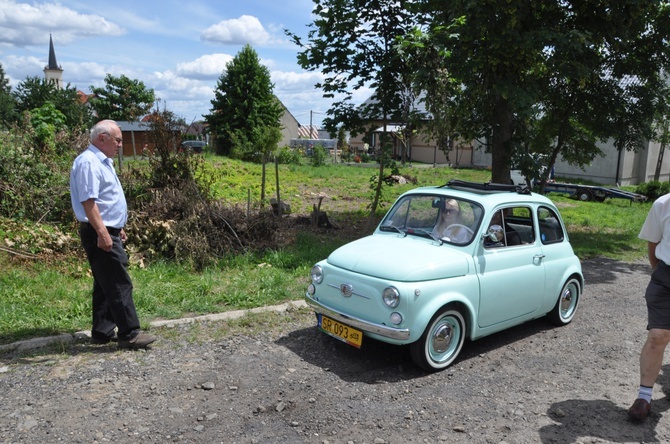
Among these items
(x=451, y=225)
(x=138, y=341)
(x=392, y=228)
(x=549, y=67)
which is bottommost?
(x=138, y=341)

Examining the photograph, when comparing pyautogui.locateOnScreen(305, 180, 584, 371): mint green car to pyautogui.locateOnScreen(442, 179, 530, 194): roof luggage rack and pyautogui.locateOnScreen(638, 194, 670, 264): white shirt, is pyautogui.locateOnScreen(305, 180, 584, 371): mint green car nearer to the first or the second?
pyautogui.locateOnScreen(442, 179, 530, 194): roof luggage rack

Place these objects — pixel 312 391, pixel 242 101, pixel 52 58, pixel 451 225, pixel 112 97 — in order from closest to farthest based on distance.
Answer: pixel 312 391
pixel 451 225
pixel 242 101
pixel 112 97
pixel 52 58

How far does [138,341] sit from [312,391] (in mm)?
1874

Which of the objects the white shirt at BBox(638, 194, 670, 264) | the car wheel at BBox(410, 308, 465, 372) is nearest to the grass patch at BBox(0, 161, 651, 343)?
the car wheel at BBox(410, 308, 465, 372)

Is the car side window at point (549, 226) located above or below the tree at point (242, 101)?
below

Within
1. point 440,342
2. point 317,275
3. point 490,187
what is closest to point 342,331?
point 317,275

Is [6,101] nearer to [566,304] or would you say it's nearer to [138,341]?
[138,341]

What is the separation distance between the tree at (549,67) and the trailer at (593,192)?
947 centimetres

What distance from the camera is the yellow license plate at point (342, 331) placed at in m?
4.86

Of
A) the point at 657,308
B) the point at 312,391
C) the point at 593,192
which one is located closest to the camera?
the point at 657,308

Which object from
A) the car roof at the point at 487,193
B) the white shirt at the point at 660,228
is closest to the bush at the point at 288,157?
the car roof at the point at 487,193

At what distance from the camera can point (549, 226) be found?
6.22m

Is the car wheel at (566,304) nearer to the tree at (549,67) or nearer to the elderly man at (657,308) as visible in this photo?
the elderly man at (657,308)

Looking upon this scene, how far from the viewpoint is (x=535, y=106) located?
35.2 ft
